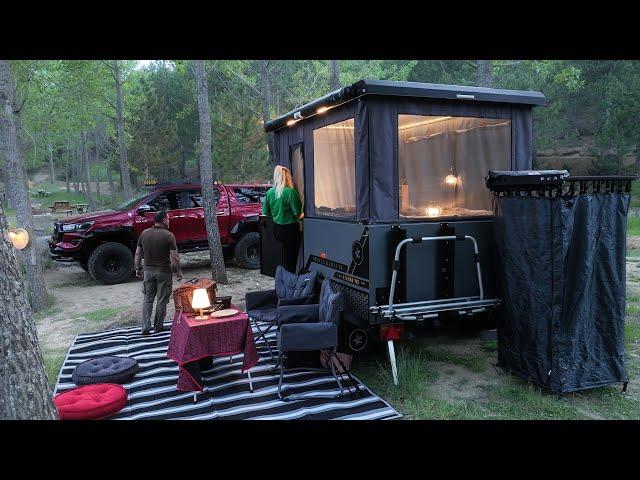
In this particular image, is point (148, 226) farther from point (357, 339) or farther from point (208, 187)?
point (357, 339)

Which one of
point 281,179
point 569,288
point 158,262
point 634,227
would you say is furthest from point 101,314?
point 634,227

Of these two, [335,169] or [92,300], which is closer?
[335,169]

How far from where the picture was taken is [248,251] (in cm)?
1038

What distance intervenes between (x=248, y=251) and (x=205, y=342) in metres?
6.04

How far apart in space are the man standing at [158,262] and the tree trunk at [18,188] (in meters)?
2.73

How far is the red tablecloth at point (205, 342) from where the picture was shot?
4.34m

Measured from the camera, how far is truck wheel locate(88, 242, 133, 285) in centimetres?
929

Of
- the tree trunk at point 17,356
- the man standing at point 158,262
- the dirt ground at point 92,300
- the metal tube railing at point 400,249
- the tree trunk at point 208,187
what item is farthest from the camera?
the tree trunk at point 208,187

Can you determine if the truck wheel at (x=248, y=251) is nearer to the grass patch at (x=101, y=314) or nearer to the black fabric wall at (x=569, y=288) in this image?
the grass patch at (x=101, y=314)

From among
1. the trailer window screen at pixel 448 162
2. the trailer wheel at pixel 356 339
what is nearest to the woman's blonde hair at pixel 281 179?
the trailer window screen at pixel 448 162

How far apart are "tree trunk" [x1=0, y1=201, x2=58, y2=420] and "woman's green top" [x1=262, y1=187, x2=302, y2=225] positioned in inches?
147

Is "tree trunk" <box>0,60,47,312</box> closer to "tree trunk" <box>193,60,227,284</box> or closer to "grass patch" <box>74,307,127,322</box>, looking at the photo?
"grass patch" <box>74,307,127,322</box>

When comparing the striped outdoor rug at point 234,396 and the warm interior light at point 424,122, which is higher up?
the warm interior light at point 424,122

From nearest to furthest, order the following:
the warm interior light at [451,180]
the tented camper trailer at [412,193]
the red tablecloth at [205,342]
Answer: the red tablecloth at [205,342]
the tented camper trailer at [412,193]
the warm interior light at [451,180]
